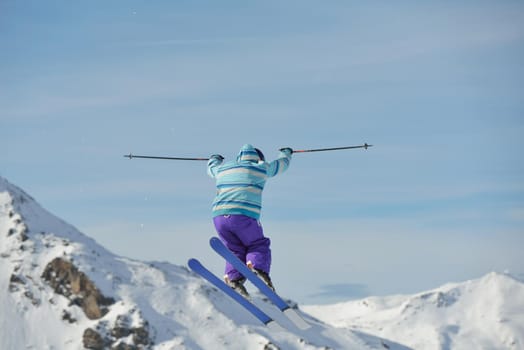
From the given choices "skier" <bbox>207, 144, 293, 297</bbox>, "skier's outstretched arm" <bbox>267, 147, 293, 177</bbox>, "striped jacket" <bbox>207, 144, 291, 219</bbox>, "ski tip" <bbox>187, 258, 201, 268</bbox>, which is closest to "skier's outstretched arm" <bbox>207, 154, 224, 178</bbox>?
"skier" <bbox>207, 144, 293, 297</bbox>

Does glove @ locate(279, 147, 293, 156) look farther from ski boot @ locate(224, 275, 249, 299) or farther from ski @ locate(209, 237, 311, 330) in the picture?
ski boot @ locate(224, 275, 249, 299)

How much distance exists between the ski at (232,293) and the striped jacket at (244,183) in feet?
3.79

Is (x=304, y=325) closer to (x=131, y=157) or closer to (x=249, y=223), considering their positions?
(x=249, y=223)

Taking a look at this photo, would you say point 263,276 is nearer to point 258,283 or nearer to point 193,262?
point 258,283

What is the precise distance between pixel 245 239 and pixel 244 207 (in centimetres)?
74

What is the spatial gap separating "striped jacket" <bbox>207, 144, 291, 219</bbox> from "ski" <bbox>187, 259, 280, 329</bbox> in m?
1.16

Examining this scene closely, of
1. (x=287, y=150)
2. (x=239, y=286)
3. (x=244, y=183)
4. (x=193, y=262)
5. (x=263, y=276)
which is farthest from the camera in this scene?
(x=287, y=150)

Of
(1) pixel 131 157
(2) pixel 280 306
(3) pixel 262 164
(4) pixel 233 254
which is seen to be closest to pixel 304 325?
(2) pixel 280 306

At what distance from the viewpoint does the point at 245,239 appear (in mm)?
20344

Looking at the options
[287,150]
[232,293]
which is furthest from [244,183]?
[232,293]

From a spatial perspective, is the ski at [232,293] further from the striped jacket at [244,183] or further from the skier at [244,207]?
the striped jacket at [244,183]

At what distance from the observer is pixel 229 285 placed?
20672mm

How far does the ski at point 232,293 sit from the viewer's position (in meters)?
20.3

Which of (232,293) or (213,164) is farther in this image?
(213,164)
